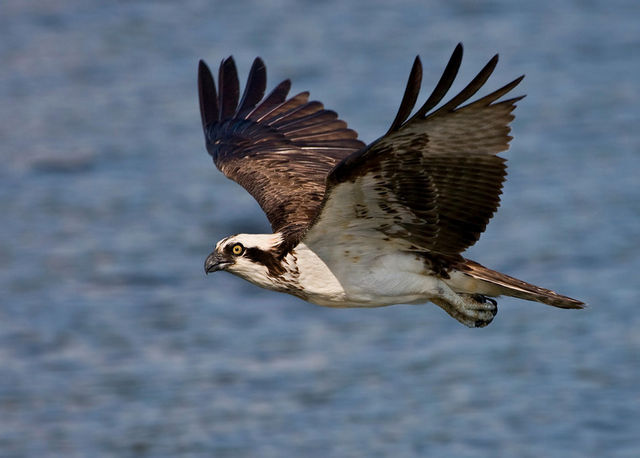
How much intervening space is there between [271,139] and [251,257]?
112 inches

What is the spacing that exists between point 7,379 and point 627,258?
9.05 meters

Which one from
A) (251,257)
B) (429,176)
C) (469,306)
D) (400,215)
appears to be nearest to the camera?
Result: (429,176)

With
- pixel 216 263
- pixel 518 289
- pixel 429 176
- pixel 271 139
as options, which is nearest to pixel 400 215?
pixel 429 176

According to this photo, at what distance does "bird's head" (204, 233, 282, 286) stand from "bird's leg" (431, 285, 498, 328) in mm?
1261

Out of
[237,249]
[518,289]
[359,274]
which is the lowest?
[518,289]

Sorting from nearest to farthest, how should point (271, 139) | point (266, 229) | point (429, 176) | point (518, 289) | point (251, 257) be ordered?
point (429, 176)
point (518, 289)
point (251, 257)
point (271, 139)
point (266, 229)

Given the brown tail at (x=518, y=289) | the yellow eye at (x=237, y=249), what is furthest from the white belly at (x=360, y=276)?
the yellow eye at (x=237, y=249)

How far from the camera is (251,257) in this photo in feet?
33.9

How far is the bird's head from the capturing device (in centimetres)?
1026

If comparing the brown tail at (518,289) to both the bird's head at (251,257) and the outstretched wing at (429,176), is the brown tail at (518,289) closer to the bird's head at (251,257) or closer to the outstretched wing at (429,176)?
the outstretched wing at (429,176)

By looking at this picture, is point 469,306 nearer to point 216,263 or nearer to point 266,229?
point 216,263

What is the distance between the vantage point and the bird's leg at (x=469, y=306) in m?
10.6

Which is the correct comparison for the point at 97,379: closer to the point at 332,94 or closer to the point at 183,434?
the point at 183,434

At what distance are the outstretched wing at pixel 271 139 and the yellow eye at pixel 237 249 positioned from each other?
46.7 inches
